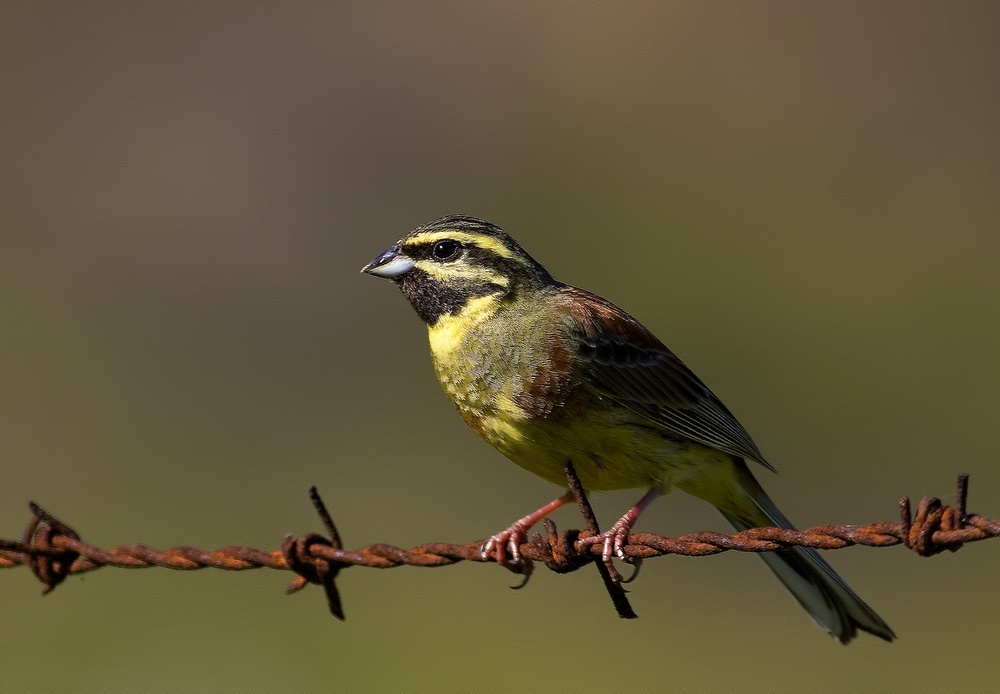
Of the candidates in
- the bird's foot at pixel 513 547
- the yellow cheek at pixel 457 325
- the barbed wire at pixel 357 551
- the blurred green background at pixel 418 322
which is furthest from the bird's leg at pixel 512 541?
the blurred green background at pixel 418 322

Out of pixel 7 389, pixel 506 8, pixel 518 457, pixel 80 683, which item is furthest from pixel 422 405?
pixel 506 8

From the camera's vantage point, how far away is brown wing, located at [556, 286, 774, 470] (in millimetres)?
5441

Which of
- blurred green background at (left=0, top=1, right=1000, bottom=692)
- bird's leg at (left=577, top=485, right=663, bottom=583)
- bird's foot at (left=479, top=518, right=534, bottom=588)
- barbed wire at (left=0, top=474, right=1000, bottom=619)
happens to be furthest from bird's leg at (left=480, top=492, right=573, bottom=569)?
blurred green background at (left=0, top=1, right=1000, bottom=692)

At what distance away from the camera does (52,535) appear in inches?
185

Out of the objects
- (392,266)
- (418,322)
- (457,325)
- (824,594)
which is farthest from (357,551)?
(418,322)

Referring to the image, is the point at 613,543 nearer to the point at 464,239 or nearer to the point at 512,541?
the point at 512,541

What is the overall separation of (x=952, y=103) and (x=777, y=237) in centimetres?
541

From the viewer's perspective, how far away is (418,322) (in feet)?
62.8

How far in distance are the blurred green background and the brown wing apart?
148 inches

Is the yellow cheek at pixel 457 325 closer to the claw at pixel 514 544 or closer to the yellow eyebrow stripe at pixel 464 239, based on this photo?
the yellow eyebrow stripe at pixel 464 239

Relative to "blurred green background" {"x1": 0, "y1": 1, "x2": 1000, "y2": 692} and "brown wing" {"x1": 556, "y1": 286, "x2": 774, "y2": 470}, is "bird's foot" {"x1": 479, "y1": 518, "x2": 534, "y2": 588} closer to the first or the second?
"brown wing" {"x1": 556, "y1": 286, "x2": 774, "y2": 470}

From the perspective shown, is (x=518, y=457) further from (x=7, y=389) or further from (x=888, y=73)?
(x=888, y=73)

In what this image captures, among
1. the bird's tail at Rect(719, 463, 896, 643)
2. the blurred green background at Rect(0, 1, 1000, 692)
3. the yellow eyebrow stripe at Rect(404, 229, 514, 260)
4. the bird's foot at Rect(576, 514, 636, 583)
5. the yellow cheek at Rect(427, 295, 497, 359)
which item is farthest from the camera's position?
the blurred green background at Rect(0, 1, 1000, 692)

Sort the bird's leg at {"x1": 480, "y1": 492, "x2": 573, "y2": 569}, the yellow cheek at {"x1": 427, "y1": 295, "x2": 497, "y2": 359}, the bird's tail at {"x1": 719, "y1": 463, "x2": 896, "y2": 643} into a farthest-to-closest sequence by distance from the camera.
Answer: the yellow cheek at {"x1": 427, "y1": 295, "x2": 497, "y2": 359} → the bird's leg at {"x1": 480, "y1": 492, "x2": 573, "y2": 569} → the bird's tail at {"x1": 719, "y1": 463, "x2": 896, "y2": 643}
